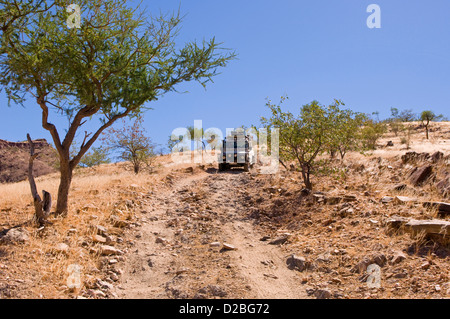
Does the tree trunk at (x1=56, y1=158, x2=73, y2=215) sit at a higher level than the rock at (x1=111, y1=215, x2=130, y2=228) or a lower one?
higher

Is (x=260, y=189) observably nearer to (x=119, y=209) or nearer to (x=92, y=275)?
(x=119, y=209)

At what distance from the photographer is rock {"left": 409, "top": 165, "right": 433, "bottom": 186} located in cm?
1158

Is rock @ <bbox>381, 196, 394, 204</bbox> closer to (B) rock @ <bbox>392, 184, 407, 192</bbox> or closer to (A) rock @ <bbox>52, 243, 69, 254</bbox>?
(B) rock @ <bbox>392, 184, 407, 192</bbox>

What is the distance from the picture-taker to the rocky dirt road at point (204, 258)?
659 cm

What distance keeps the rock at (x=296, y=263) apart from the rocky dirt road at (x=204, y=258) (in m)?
0.16

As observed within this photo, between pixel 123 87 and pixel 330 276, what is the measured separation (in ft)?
27.2

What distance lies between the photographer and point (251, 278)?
691 centimetres

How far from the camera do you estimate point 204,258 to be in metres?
8.09

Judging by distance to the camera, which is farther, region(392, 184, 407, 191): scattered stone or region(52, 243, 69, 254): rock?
region(392, 184, 407, 191): scattered stone

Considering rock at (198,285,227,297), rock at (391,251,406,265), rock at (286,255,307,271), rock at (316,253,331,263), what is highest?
rock at (391,251,406,265)

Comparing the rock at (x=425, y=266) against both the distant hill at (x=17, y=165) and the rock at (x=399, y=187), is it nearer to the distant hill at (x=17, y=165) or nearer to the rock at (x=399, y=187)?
the rock at (x=399, y=187)

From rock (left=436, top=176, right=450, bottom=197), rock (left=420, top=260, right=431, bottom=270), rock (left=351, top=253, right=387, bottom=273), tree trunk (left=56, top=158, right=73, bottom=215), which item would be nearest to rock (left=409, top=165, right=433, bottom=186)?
rock (left=436, top=176, right=450, bottom=197)

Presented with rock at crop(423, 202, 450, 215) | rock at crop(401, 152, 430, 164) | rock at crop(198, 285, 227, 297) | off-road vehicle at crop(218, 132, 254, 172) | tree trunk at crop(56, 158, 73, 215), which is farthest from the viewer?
off-road vehicle at crop(218, 132, 254, 172)

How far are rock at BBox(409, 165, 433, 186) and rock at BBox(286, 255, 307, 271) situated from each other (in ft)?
20.9
